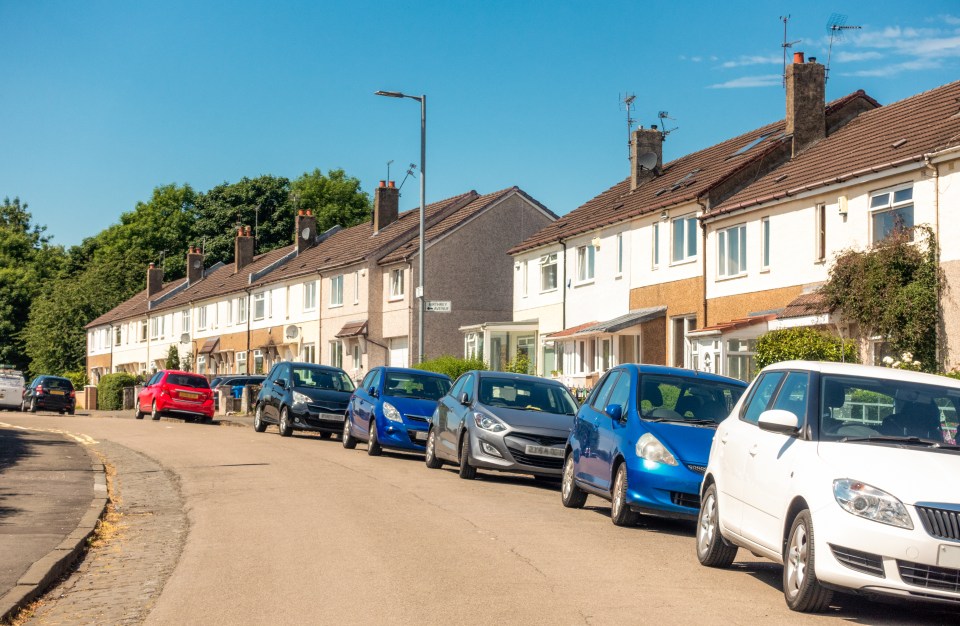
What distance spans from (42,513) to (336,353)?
143ft

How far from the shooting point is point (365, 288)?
174ft

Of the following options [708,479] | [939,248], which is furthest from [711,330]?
[708,479]

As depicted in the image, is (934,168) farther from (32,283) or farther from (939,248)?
(32,283)

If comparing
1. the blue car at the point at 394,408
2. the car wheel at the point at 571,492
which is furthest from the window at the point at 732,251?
the car wheel at the point at 571,492

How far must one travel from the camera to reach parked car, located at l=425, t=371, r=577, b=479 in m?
17.2

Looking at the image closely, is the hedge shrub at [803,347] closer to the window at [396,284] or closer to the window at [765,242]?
the window at [765,242]

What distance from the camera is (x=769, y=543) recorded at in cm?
862

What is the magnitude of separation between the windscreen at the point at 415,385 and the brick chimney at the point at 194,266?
62860 millimetres

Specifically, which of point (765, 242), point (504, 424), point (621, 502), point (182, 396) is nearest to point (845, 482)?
point (621, 502)

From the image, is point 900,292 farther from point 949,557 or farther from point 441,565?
point 949,557

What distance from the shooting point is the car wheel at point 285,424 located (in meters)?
29.3

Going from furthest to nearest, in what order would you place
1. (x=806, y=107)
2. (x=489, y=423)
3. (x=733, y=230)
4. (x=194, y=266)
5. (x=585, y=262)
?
1. (x=194, y=266)
2. (x=585, y=262)
3. (x=806, y=107)
4. (x=733, y=230)
5. (x=489, y=423)

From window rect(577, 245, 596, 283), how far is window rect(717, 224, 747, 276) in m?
7.87

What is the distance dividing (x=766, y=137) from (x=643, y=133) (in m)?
6.38
